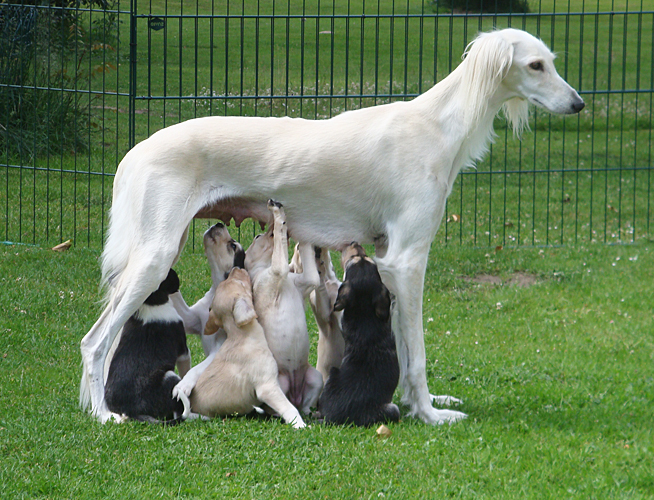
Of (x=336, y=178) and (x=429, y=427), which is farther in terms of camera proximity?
(x=336, y=178)

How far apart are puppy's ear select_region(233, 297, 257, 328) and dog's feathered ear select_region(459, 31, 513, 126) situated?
1689 millimetres

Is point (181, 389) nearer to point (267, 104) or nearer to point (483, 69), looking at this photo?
point (483, 69)

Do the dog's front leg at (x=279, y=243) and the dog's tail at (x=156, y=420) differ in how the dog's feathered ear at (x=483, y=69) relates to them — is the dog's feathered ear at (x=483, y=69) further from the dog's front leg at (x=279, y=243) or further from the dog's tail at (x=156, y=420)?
the dog's tail at (x=156, y=420)

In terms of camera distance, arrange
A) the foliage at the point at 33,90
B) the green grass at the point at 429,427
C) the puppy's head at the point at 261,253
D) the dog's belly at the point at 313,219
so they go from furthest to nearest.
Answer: the foliage at the point at 33,90, the puppy's head at the point at 261,253, the dog's belly at the point at 313,219, the green grass at the point at 429,427

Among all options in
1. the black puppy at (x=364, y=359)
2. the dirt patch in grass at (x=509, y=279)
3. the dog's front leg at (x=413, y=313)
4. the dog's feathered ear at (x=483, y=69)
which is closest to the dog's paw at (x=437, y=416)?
the dog's front leg at (x=413, y=313)

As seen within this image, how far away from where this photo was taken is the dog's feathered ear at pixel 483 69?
15.5ft

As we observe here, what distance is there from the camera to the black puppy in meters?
4.56

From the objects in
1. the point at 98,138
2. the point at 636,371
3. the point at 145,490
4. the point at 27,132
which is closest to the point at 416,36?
the point at 98,138

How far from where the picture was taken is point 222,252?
16.9 feet

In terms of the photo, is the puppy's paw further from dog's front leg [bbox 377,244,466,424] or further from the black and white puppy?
dog's front leg [bbox 377,244,466,424]

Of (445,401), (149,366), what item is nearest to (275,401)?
(149,366)

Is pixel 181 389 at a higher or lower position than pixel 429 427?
higher

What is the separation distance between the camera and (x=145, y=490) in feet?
12.5

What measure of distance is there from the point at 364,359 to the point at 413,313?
0.45 meters
